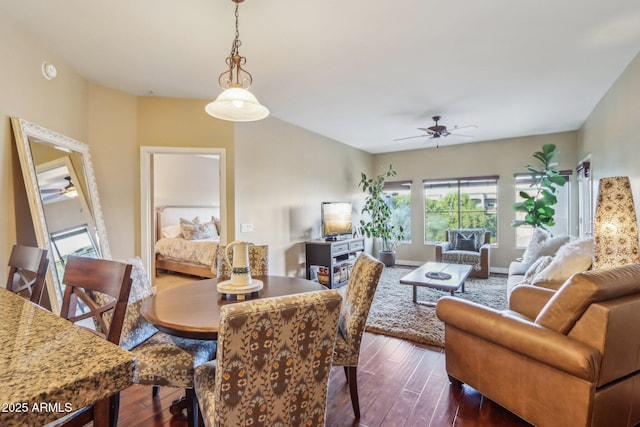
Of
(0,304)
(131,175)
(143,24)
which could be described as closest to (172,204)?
(131,175)

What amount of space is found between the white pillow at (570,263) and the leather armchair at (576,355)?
0.92 meters

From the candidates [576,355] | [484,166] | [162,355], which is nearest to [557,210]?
[484,166]

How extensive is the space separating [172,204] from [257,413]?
6668 millimetres

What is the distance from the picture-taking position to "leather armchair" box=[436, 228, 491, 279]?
5.32m

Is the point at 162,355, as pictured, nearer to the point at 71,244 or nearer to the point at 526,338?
the point at 71,244

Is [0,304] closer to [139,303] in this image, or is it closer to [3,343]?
[3,343]

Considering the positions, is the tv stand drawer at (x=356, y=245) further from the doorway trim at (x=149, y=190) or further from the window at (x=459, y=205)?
the doorway trim at (x=149, y=190)

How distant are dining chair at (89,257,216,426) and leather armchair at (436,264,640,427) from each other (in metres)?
1.74

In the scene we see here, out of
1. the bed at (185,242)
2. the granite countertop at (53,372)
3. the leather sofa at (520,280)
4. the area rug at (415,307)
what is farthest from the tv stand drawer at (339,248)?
the granite countertop at (53,372)

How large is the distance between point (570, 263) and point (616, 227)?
1.75ft

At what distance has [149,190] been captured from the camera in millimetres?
3738

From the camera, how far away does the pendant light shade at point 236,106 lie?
188cm

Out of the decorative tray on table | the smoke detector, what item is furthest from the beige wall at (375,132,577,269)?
the smoke detector

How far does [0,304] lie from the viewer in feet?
3.22
